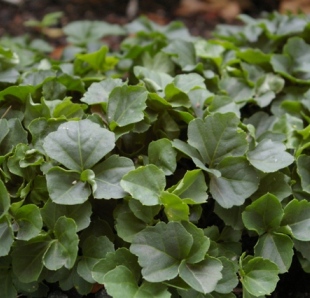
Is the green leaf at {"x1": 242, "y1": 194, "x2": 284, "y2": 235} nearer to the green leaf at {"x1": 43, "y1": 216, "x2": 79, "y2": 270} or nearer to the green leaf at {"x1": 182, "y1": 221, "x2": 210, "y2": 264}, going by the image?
the green leaf at {"x1": 182, "y1": 221, "x2": 210, "y2": 264}

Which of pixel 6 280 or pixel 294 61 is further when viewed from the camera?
pixel 294 61

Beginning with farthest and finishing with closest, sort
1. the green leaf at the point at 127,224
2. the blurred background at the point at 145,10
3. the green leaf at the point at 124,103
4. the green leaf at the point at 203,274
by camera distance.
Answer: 1. the blurred background at the point at 145,10
2. the green leaf at the point at 124,103
3. the green leaf at the point at 127,224
4. the green leaf at the point at 203,274

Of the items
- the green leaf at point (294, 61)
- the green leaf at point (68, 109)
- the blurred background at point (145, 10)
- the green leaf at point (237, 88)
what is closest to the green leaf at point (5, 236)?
the green leaf at point (68, 109)

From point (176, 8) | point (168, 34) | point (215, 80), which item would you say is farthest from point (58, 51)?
point (215, 80)

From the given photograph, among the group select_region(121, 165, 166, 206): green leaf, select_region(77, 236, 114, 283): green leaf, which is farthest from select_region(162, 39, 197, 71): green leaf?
select_region(77, 236, 114, 283): green leaf

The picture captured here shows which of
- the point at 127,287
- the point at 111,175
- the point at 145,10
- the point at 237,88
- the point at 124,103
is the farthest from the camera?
the point at 145,10

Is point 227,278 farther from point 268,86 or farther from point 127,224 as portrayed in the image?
point 268,86

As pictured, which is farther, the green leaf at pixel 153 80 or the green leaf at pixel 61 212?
the green leaf at pixel 153 80

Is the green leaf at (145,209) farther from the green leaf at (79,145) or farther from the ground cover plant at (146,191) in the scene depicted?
the green leaf at (79,145)

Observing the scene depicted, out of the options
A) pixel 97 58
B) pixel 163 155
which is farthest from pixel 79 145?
pixel 97 58
